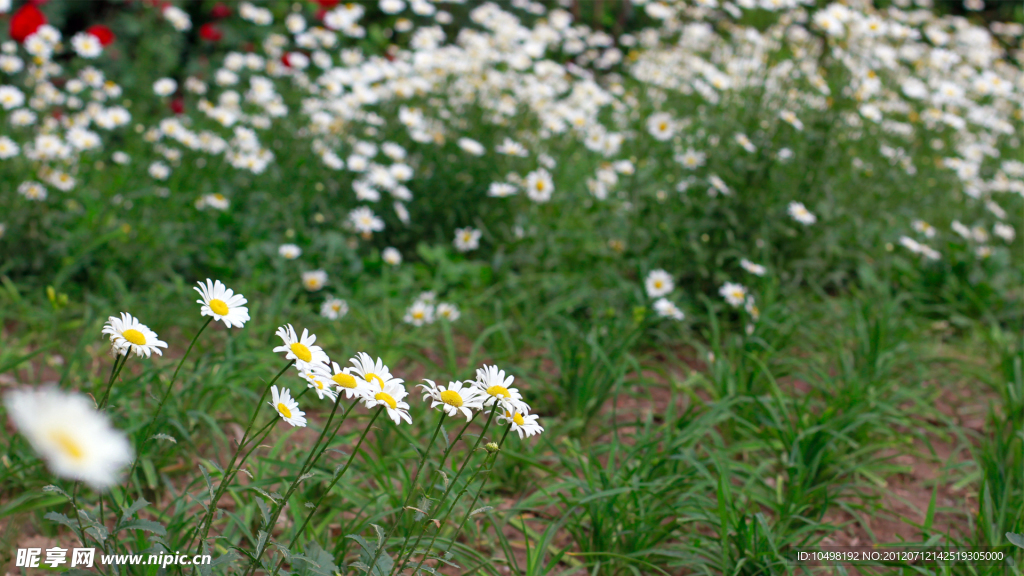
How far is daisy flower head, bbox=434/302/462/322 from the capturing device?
315 cm

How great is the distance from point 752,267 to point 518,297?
3.32ft

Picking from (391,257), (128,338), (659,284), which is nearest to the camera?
(128,338)

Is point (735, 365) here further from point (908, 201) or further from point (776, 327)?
point (908, 201)

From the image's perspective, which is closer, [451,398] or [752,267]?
[451,398]

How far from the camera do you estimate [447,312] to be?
316 centimetres

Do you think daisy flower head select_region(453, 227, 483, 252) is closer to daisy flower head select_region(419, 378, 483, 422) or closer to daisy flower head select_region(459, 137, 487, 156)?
daisy flower head select_region(459, 137, 487, 156)

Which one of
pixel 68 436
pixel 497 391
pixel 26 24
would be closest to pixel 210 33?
pixel 26 24

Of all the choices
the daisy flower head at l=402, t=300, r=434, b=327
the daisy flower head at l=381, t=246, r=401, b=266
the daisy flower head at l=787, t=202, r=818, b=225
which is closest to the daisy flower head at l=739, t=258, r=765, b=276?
the daisy flower head at l=787, t=202, r=818, b=225

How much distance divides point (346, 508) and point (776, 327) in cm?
185

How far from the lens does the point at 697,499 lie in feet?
6.89

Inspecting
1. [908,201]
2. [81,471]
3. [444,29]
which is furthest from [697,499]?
[444,29]

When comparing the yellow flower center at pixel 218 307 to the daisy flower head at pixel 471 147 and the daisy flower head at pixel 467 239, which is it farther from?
the daisy flower head at pixel 471 147

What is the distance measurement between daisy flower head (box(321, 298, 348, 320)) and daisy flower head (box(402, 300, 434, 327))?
0.26m

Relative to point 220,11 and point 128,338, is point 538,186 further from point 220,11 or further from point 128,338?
point 220,11
